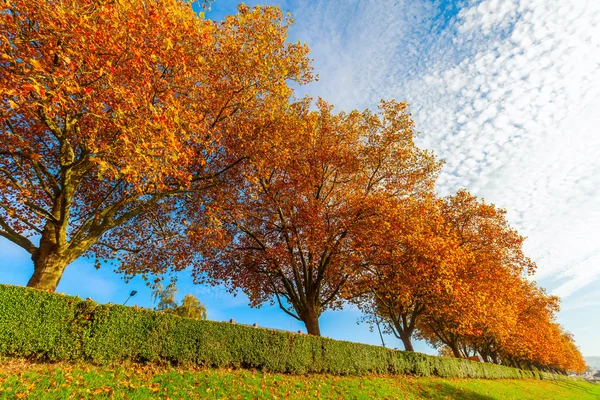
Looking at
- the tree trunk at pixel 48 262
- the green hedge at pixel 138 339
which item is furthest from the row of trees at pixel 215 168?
the green hedge at pixel 138 339

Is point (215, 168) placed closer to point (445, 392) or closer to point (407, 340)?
point (445, 392)

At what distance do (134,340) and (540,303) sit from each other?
186 ft

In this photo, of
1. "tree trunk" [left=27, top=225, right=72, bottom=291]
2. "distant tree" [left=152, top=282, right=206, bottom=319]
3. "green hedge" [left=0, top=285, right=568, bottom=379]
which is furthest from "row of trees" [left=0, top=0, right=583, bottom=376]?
"distant tree" [left=152, top=282, right=206, bottom=319]

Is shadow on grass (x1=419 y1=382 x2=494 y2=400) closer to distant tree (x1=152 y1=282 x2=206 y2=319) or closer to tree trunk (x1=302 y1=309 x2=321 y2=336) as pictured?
tree trunk (x1=302 y1=309 x2=321 y2=336)

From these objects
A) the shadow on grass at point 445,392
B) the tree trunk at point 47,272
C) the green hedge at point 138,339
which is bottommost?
the shadow on grass at point 445,392

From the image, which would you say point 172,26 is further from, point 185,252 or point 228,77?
point 185,252

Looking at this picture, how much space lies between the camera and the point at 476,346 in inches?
1938

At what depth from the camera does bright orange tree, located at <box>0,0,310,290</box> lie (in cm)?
837

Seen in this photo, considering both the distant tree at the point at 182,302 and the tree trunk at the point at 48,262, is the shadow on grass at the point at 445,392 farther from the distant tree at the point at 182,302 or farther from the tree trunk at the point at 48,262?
the distant tree at the point at 182,302

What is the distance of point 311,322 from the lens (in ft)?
63.4

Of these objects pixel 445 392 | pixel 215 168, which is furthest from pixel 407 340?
pixel 215 168

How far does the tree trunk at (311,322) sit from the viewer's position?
1912 cm

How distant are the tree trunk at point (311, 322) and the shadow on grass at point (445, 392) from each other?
6584 mm

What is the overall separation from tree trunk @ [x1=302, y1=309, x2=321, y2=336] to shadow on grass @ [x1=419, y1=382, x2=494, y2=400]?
259 inches
